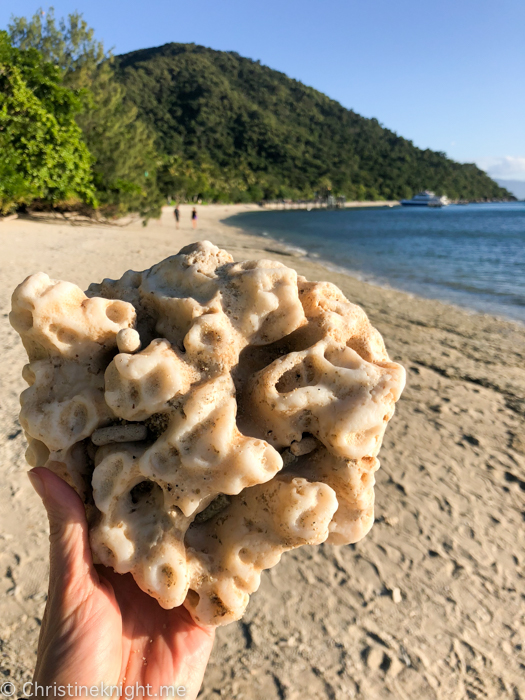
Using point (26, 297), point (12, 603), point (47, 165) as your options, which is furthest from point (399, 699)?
point (47, 165)

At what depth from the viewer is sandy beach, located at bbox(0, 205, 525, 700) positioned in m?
3.08

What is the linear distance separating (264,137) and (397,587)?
479 feet

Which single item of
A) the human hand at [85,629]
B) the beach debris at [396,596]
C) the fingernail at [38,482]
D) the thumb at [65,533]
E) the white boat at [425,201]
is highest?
the fingernail at [38,482]

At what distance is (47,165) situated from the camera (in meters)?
19.6

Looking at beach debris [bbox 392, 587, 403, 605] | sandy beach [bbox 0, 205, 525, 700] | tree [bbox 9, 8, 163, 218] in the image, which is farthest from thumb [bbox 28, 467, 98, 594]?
tree [bbox 9, 8, 163, 218]

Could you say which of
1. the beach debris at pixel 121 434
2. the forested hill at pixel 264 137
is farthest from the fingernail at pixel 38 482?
the forested hill at pixel 264 137

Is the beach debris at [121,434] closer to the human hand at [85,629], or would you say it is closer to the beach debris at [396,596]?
the human hand at [85,629]

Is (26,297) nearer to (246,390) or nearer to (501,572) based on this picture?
(246,390)

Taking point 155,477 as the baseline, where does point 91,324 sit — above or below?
above

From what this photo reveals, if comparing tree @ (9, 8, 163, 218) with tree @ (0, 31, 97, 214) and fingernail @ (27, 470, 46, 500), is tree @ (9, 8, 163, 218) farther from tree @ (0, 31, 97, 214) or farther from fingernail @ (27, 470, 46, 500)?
fingernail @ (27, 470, 46, 500)

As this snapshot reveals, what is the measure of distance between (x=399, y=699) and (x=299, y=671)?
0.68 metres

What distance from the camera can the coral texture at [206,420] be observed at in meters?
1.78

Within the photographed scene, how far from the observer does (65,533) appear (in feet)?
6.24

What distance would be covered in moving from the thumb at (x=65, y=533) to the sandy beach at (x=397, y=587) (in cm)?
161
